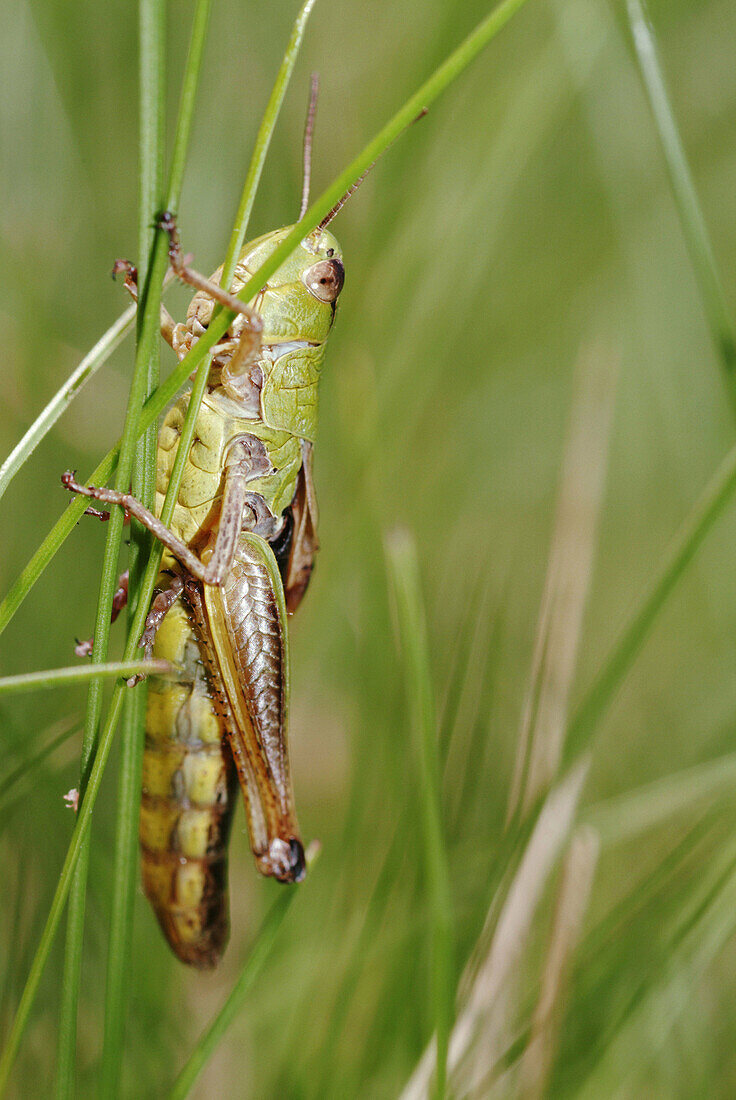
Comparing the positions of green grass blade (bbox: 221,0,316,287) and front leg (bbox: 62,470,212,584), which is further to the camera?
front leg (bbox: 62,470,212,584)

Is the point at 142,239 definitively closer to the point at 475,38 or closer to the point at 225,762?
the point at 475,38

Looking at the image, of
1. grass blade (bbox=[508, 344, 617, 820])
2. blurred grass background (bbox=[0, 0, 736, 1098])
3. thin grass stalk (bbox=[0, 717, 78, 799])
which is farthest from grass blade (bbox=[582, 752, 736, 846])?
thin grass stalk (bbox=[0, 717, 78, 799])

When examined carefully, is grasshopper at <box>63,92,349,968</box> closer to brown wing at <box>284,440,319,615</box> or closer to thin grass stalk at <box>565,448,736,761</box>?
brown wing at <box>284,440,319,615</box>

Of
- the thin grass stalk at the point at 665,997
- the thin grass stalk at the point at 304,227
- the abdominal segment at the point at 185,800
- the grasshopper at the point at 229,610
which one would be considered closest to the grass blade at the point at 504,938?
the thin grass stalk at the point at 665,997

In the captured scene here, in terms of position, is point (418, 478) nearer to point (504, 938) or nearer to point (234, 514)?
point (234, 514)

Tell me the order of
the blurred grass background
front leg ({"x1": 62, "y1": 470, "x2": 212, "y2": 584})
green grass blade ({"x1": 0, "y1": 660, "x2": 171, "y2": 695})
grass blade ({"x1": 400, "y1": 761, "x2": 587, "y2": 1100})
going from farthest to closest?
the blurred grass background < grass blade ({"x1": 400, "y1": 761, "x2": 587, "y2": 1100}) < front leg ({"x1": 62, "y1": 470, "x2": 212, "y2": 584}) < green grass blade ({"x1": 0, "y1": 660, "x2": 171, "y2": 695})

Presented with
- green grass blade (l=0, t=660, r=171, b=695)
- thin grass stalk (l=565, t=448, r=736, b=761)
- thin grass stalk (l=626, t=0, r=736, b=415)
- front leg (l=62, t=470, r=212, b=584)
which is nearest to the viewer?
green grass blade (l=0, t=660, r=171, b=695)
